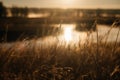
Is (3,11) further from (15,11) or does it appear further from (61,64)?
(61,64)

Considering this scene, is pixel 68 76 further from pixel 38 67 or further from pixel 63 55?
pixel 63 55

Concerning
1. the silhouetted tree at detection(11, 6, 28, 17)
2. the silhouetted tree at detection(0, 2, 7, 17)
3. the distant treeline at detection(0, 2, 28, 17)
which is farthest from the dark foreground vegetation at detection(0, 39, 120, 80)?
the silhouetted tree at detection(11, 6, 28, 17)

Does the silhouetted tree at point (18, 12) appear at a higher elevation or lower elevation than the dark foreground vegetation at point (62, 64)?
lower

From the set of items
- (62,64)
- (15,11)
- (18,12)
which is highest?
(62,64)

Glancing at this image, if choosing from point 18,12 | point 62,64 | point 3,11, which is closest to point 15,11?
point 18,12

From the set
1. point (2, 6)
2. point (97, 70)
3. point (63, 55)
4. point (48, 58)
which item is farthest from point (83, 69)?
point (2, 6)

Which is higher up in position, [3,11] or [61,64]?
[61,64]

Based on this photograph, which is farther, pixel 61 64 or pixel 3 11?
pixel 3 11

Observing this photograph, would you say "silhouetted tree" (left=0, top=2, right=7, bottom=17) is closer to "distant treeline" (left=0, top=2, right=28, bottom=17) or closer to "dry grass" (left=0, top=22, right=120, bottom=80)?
"distant treeline" (left=0, top=2, right=28, bottom=17)

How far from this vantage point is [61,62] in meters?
5.76

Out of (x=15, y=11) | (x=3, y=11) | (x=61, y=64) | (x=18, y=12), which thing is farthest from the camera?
(x=18, y=12)

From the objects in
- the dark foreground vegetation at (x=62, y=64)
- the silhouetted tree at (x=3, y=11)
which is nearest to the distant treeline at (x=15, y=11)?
the silhouetted tree at (x=3, y=11)

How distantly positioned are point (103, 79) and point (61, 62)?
1401mm

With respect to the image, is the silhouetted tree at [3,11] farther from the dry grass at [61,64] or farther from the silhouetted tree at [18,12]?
the dry grass at [61,64]
